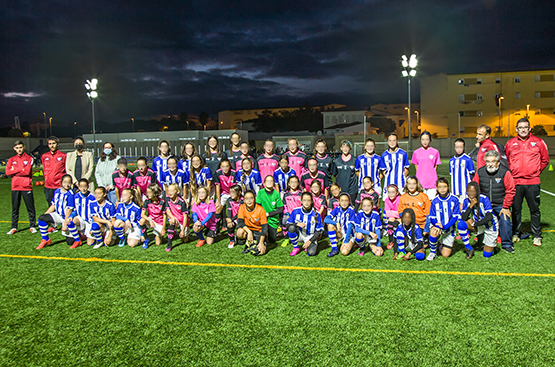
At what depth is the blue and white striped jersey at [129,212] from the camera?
6.24m

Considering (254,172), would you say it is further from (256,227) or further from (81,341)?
(81,341)

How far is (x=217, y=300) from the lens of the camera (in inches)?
157

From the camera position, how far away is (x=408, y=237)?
5.36 m

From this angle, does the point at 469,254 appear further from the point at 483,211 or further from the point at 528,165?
the point at 528,165

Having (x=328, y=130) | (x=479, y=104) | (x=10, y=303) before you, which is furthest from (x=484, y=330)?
(x=328, y=130)

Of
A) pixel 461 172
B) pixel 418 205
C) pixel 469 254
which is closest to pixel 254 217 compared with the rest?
pixel 418 205

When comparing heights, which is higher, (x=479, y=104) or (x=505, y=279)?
(x=479, y=104)

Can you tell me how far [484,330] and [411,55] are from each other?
15842 mm

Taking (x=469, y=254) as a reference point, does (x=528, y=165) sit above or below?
above

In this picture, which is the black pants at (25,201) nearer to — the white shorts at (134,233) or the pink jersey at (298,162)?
the white shorts at (134,233)

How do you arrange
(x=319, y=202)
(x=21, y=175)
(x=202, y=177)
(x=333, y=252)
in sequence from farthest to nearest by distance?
(x=21, y=175), (x=202, y=177), (x=319, y=202), (x=333, y=252)

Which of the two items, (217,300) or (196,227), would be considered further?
(196,227)

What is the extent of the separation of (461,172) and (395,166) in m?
1.11

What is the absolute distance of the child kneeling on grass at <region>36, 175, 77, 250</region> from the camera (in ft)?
20.1
